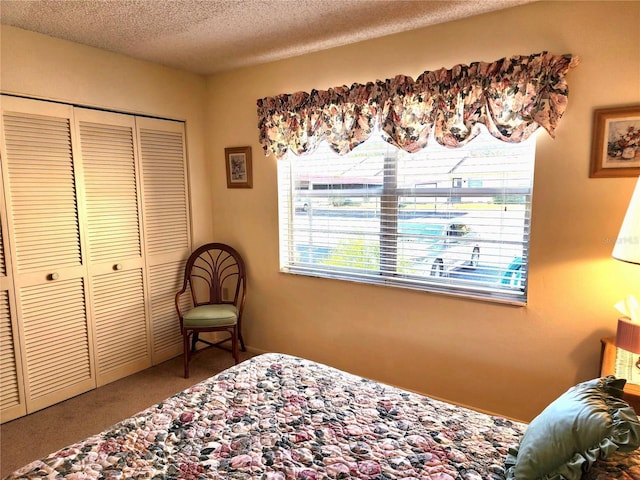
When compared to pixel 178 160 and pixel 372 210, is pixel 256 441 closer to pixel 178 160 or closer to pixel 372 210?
pixel 372 210

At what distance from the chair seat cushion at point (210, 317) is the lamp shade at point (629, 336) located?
2.48 m

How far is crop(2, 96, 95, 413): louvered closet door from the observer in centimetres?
247

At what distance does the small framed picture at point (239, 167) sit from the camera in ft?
11.1

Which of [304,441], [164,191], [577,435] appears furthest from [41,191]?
[577,435]

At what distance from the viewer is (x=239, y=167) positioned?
344cm

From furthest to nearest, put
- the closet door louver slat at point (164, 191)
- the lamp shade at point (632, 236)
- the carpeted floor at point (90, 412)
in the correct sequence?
the closet door louver slat at point (164, 191) < the carpeted floor at point (90, 412) < the lamp shade at point (632, 236)

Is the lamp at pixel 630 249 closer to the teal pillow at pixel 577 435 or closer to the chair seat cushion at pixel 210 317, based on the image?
the teal pillow at pixel 577 435

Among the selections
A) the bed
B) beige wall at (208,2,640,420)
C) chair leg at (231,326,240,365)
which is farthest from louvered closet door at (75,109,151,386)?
the bed

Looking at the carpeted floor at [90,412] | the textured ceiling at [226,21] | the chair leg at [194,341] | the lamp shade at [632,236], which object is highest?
the textured ceiling at [226,21]

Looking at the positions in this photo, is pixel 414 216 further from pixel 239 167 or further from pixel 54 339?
pixel 54 339

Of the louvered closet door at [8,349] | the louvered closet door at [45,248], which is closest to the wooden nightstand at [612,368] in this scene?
the louvered closet door at [45,248]

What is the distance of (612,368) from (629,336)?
0.75 feet

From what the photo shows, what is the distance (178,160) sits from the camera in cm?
342

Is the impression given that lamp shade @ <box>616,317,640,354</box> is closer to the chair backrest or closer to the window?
the window
